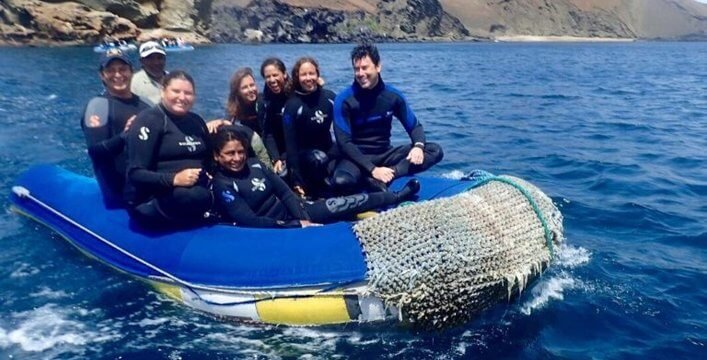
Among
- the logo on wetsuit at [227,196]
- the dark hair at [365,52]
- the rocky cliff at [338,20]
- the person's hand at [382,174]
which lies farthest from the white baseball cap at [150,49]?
the rocky cliff at [338,20]

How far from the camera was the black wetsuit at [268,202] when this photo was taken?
5.85 m

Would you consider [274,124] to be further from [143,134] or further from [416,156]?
[143,134]

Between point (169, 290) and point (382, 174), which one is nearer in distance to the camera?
point (169, 290)

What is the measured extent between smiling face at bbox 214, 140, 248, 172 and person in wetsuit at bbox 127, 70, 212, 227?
14cm

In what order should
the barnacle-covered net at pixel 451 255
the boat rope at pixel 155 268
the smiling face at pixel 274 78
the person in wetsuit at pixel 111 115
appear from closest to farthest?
the barnacle-covered net at pixel 451 255, the boat rope at pixel 155 268, the person in wetsuit at pixel 111 115, the smiling face at pixel 274 78

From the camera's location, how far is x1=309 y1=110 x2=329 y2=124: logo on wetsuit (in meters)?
6.71

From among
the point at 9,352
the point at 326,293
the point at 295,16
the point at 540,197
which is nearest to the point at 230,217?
the point at 326,293

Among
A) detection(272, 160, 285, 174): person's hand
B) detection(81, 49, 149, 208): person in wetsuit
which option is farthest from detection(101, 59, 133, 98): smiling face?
detection(272, 160, 285, 174): person's hand

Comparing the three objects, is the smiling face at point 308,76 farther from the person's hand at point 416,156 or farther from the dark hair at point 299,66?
the person's hand at point 416,156

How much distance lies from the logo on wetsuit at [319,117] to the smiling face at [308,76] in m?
0.26

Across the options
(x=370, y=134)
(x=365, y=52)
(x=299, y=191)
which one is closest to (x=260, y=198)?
(x=299, y=191)

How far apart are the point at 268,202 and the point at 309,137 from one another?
114cm

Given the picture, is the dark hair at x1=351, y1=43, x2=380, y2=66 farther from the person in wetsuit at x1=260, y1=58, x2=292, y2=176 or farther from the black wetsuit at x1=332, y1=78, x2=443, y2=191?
the person in wetsuit at x1=260, y1=58, x2=292, y2=176

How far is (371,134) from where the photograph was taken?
682 centimetres
